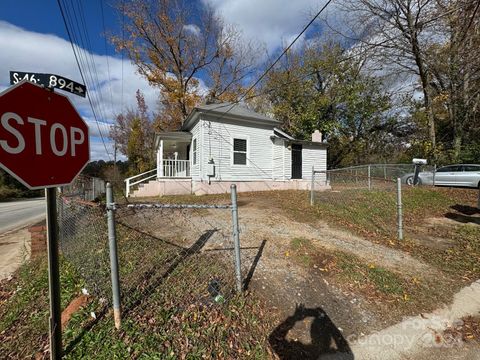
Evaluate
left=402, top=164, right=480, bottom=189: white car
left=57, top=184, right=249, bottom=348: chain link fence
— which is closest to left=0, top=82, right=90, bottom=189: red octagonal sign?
left=57, top=184, right=249, bottom=348: chain link fence

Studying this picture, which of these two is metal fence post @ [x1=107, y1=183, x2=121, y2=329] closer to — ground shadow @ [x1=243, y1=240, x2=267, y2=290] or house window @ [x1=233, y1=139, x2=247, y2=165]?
ground shadow @ [x1=243, y1=240, x2=267, y2=290]

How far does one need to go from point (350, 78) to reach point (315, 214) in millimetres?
19674

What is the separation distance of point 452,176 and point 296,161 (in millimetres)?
8677

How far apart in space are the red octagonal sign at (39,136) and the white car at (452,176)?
17.6 metres

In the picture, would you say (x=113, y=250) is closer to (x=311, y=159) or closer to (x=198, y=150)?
(x=198, y=150)

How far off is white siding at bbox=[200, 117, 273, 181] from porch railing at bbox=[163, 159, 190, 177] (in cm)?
235

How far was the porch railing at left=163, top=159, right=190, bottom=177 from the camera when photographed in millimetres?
13927

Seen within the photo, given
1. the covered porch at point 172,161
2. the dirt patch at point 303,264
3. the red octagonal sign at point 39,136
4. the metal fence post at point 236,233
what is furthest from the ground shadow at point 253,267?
the covered porch at point 172,161

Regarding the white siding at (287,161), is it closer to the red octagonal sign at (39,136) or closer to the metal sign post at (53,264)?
the red octagonal sign at (39,136)

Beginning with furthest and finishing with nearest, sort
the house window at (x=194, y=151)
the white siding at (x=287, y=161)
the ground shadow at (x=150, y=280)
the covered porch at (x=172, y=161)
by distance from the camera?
the white siding at (x=287, y=161), the house window at (x=194, y=151), the covered porch at (x=172, y=161), the ground shadow at (x=150, y=280)

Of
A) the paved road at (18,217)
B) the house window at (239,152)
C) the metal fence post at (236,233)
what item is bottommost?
the paved road at (18,217)

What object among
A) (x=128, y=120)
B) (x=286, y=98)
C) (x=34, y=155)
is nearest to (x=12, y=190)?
(x=128, y=120)

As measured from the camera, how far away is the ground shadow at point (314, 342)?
258 cm

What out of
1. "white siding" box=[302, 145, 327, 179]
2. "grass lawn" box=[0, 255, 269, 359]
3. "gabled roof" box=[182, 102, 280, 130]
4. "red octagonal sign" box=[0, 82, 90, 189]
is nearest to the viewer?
"red octagonal sign" box=[0, 82, 90, 189]
